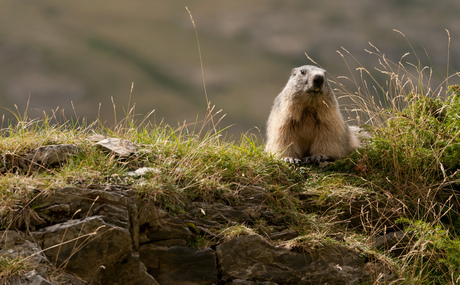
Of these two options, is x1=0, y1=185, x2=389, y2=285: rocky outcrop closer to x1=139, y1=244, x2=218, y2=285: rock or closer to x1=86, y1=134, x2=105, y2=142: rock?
x1=139, y1=244, x2=218, y2=285: rock

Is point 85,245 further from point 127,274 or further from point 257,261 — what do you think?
point 257,261

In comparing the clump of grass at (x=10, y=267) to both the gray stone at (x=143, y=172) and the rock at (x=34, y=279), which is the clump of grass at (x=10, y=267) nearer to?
the rock at (x=34, y=279)

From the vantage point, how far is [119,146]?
663cm

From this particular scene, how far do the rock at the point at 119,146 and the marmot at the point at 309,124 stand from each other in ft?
8.45

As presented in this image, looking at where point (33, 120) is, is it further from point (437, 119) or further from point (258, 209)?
point (437, 119)

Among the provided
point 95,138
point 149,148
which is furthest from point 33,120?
point 149,148

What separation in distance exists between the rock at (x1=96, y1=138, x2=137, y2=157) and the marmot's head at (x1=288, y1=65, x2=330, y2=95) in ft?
10.3

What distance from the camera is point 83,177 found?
573 cm

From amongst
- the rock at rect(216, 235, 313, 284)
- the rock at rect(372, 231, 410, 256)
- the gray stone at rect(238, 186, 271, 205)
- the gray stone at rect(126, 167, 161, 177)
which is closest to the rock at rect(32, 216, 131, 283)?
the gray stone at rect(126, 167, 161, 177)

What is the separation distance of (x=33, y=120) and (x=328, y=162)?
477cm

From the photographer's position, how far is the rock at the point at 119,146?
649 cm

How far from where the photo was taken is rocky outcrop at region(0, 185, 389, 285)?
5.03 metres

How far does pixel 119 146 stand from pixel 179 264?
196 cm

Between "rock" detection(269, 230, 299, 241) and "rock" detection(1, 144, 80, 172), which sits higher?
"rock" detection(1, 144, 80, 172)
